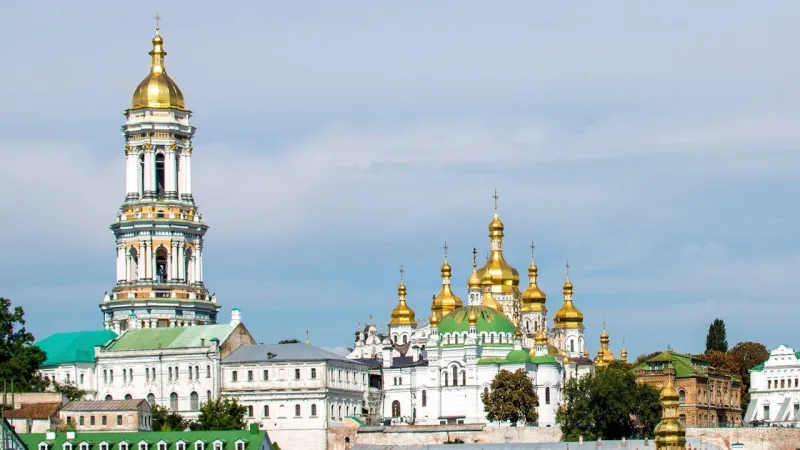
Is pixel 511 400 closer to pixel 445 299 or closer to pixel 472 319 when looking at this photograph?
pixel 472 319

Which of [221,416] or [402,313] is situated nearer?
[221,416]

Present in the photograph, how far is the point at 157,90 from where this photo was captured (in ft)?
413

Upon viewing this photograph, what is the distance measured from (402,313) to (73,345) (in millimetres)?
35407

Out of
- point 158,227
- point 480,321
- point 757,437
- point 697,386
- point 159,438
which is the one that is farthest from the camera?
point 480,321

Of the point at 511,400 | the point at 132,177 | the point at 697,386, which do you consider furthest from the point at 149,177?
the point at 697,386

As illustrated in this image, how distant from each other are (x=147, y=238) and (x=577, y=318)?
3795cm

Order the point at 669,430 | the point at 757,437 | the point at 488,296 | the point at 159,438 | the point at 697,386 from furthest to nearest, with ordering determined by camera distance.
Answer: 1. the point at 488,296
2. the point at 697,386
3. the point at 757,437
4. the point at 159,438
5. the point at 669,430

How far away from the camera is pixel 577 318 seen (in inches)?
5679

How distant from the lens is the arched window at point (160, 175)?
125438mm

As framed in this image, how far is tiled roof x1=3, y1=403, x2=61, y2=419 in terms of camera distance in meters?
104

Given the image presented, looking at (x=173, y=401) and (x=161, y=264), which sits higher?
(x=161, y=264)

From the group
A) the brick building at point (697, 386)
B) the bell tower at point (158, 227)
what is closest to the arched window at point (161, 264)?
the bell tower at point (158, 227)

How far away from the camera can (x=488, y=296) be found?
449ft

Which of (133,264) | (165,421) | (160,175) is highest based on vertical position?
(160,175)
